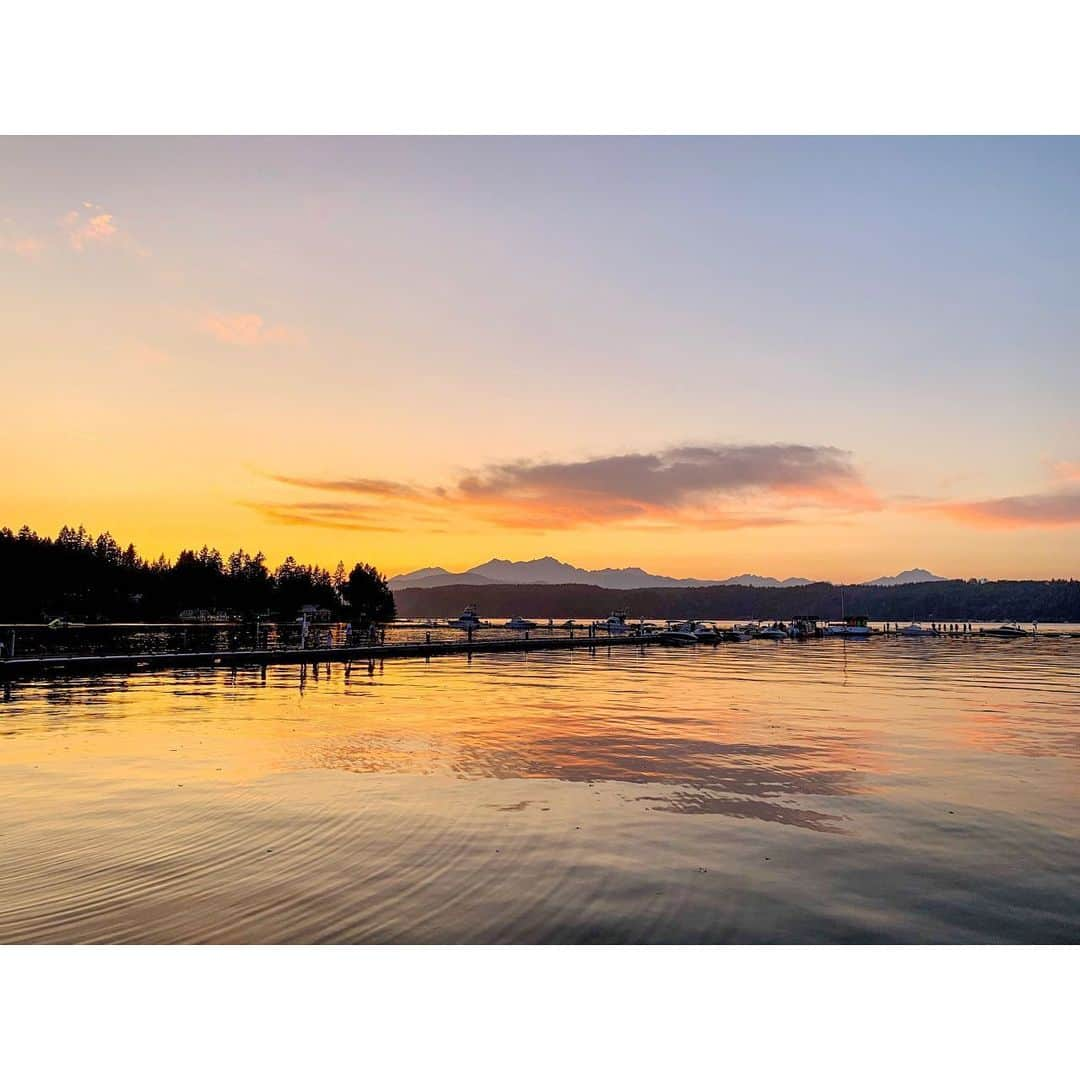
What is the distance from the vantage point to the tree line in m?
110

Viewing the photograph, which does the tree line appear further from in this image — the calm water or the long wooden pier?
the calm water

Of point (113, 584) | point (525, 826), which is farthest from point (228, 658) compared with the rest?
point (113, 584)

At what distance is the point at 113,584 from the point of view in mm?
134625

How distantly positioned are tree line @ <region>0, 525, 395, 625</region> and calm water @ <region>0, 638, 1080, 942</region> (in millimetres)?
102562

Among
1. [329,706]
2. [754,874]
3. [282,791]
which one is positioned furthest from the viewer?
[329,706]

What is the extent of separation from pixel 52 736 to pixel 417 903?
40.5 feet

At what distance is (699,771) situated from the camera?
1432cm

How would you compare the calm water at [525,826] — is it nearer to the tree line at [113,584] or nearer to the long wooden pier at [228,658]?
the long wooden pier at [228,658]

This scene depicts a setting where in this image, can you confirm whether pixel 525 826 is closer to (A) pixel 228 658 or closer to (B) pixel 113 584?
(A) pixel 228 658

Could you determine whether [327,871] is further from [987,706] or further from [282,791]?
[987,706]

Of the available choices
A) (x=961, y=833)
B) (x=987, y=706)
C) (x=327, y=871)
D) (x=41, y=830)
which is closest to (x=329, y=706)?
(x=41, y=830)

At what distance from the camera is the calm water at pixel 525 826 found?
22.7 ft

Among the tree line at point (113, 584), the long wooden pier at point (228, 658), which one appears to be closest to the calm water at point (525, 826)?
the long wooden pier at point (228, 658)

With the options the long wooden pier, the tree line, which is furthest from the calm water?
the tree line
